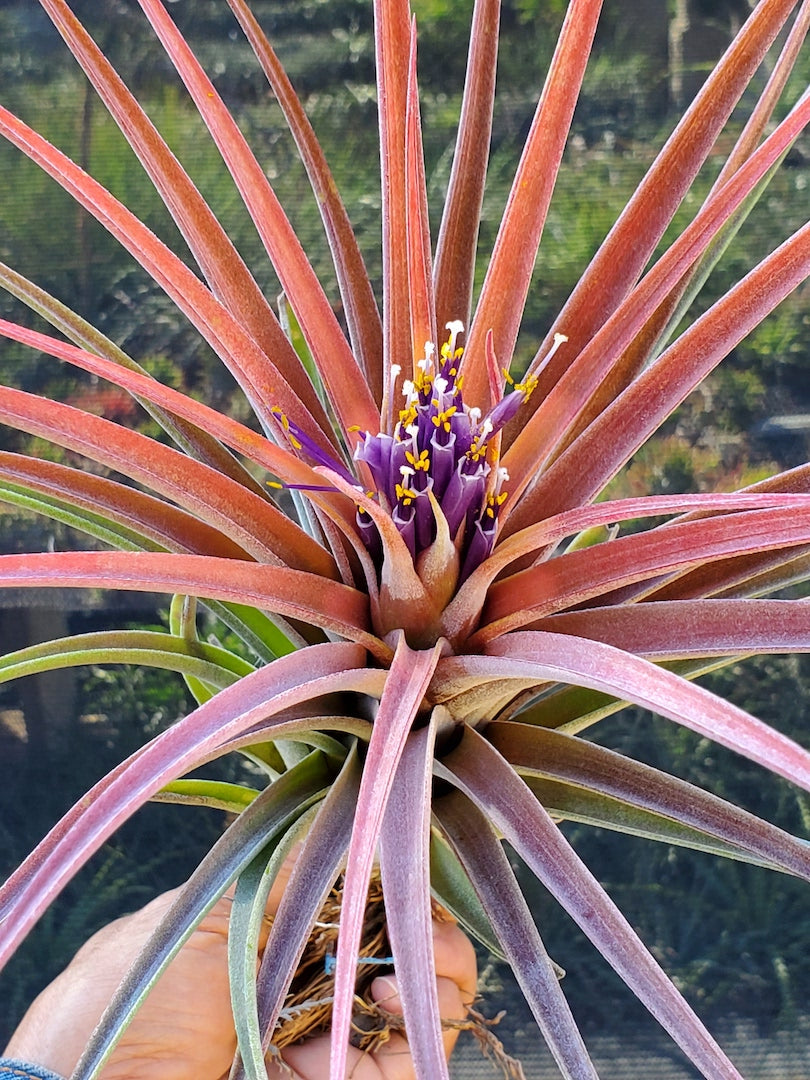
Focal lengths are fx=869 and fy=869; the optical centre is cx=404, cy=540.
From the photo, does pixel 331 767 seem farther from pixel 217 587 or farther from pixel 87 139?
pixel 87 139

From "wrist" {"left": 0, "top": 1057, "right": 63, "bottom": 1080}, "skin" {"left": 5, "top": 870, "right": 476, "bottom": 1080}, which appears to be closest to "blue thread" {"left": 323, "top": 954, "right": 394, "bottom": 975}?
"skin" {"left": 5, "top": 870, "right": 476, "bottom": 1080}

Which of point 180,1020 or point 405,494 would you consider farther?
point 180,1020

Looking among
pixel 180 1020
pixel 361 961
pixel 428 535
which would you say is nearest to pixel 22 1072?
pixel 180 1020

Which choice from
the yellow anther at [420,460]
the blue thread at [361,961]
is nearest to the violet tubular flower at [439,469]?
the yellow anther at [420,460]

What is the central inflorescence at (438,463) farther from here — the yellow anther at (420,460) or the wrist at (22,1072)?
the wrist at (22,1072)

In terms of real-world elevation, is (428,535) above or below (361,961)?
above

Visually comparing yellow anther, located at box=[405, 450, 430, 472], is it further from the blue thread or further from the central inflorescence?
the blue thread

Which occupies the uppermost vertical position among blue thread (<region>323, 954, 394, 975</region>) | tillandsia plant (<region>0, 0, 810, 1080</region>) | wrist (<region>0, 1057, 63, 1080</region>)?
tillandsia plant (<region>0, 0, 810, 1080</region>)

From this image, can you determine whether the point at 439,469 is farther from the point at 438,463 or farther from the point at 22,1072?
the point at 22,1072
